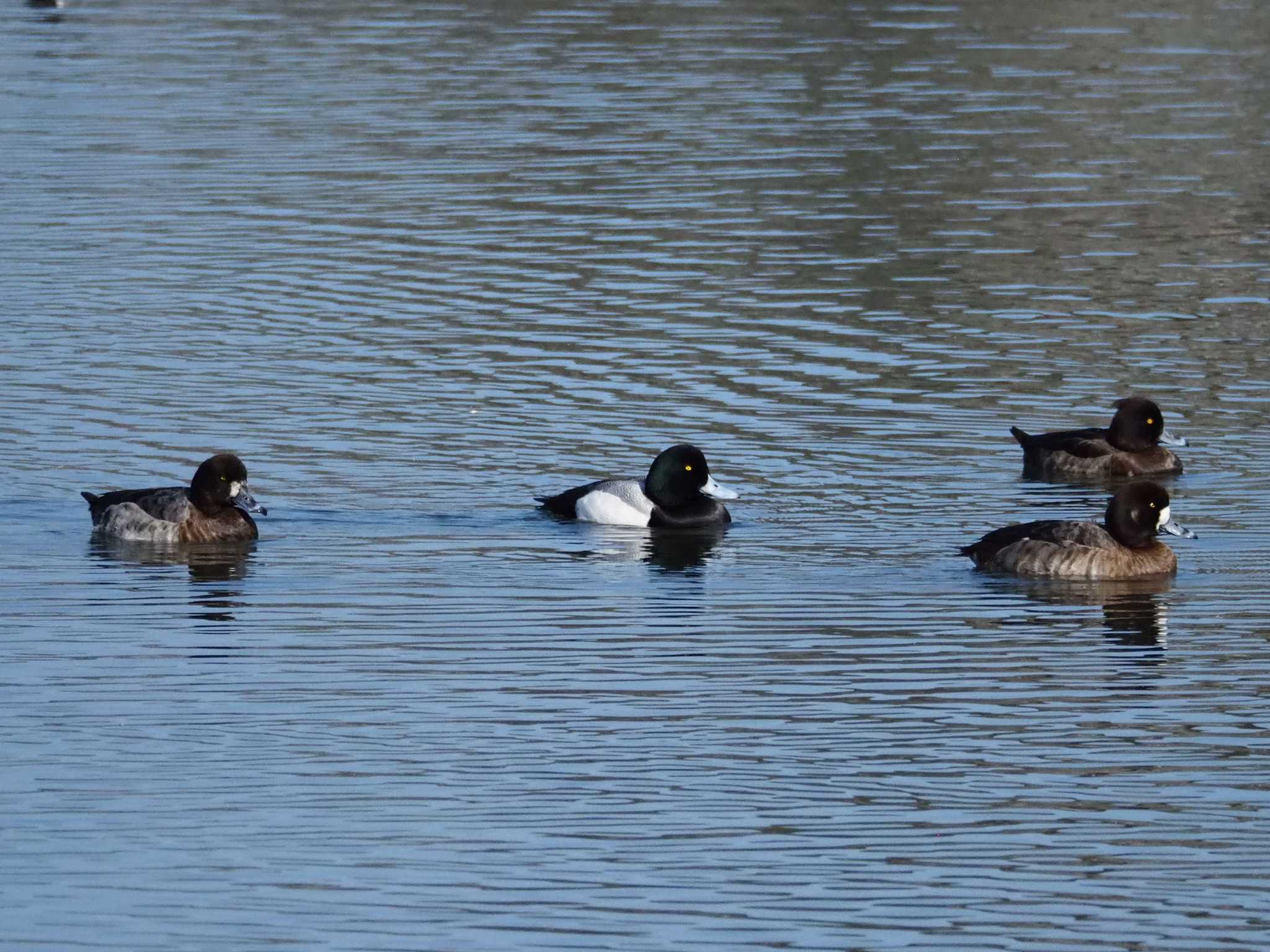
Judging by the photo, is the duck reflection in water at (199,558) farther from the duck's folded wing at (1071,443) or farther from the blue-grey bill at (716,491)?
the duck's folded wing at (1071,443)

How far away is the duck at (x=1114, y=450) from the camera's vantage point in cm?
2103

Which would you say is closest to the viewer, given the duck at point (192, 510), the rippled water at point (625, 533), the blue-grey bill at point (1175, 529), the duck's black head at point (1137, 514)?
the rippled water at point (625, 533)

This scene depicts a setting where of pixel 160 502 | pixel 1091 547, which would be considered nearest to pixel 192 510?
pixel 160 502

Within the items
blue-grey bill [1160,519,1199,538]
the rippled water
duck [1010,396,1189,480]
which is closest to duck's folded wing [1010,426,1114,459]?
duck [1010,396,1189,480]

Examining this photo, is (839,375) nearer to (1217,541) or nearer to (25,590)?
(1217,541)

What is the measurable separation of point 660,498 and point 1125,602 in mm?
3976

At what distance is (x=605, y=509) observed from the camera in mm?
19625

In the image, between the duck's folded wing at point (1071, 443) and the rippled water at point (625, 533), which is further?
the duck's folded wing at point (1071, 443)

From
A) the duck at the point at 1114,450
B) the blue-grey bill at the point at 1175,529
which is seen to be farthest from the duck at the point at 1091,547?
the duck at the point at 1114,450

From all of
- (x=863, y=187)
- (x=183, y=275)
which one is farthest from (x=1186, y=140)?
(x=183, y=275)

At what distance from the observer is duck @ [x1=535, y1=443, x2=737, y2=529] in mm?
19578

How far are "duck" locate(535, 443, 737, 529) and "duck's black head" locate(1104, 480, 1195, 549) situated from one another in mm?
3112

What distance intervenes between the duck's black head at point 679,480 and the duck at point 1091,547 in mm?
2407

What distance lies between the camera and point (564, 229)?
3362 centimetres
